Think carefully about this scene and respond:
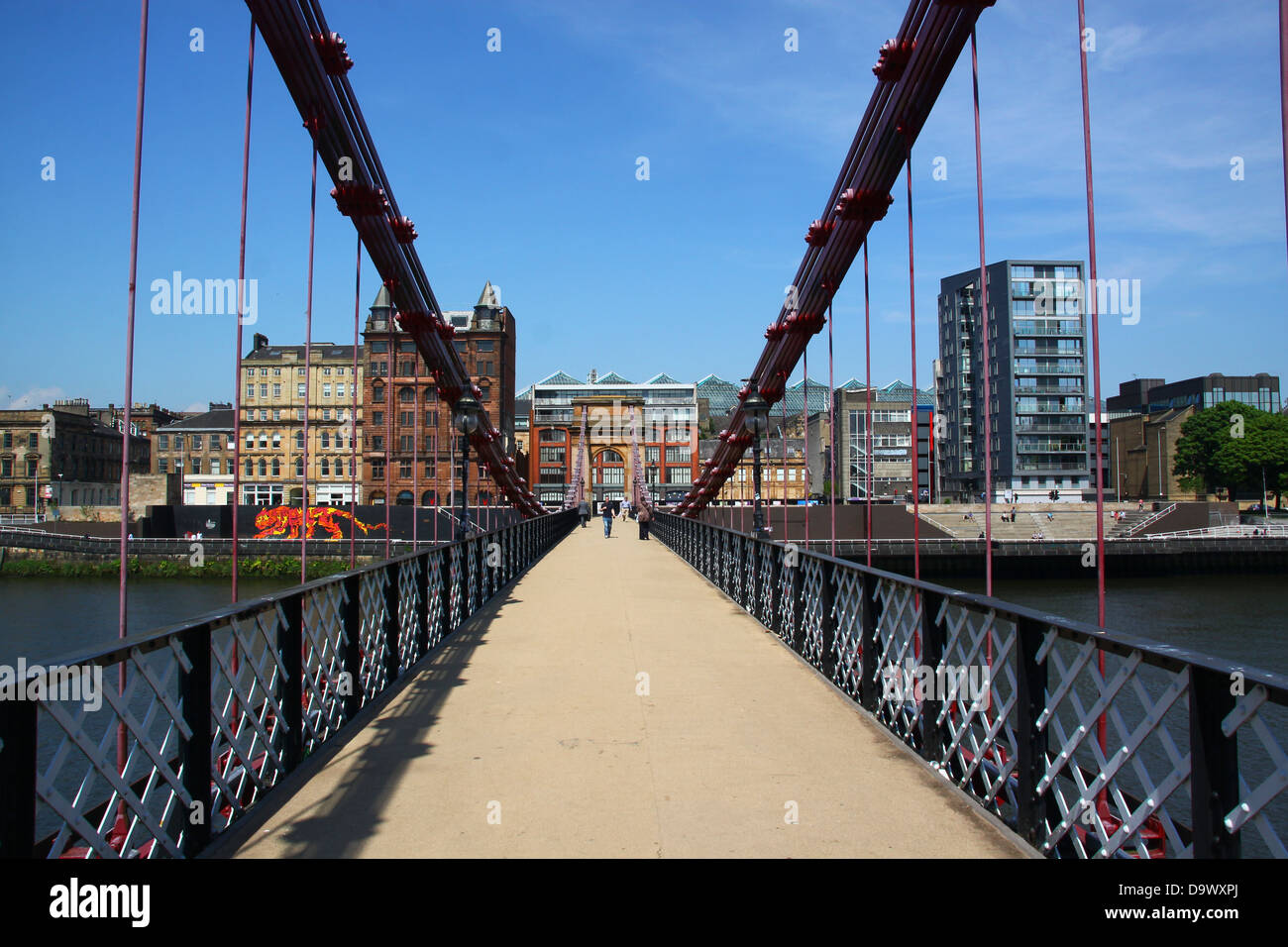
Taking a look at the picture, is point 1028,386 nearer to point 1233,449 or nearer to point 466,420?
point 1233,449

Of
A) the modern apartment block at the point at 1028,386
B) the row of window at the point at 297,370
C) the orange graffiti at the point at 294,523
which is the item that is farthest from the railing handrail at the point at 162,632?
the row of window at the point at 297,370

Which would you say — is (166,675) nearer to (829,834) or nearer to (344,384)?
(829,834)

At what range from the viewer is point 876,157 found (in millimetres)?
11633

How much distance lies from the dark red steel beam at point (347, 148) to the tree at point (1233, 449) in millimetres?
→ 76410

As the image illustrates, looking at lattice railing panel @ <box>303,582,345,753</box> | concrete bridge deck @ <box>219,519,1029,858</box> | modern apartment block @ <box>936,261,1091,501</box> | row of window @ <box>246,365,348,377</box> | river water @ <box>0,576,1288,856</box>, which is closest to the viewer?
concrete bridge deck @ <box>219,519,1029,858</box>

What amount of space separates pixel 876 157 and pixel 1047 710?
899 cm

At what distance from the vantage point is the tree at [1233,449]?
77938 mm

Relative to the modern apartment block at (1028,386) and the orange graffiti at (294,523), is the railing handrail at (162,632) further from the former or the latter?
the modern apartment block at (1028,386)

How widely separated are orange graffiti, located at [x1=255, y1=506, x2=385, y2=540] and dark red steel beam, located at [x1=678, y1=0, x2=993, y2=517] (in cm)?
3671

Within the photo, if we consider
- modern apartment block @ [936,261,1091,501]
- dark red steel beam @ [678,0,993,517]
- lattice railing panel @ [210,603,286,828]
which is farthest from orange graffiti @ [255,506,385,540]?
modern apartment block @ [936,261,1091,501]

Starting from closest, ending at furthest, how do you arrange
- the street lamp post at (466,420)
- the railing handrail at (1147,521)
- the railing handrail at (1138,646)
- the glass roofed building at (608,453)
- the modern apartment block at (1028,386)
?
the railing handrail at (1138,646) < the street lamp post at (466,420) < the railing handrail at (1147,521) < the modern apartment block at (1028,386) < the glass roofed building at (608,453)

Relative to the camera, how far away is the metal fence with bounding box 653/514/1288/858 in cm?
304

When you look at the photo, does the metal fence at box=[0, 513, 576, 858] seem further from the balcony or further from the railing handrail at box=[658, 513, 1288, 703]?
the balcony
